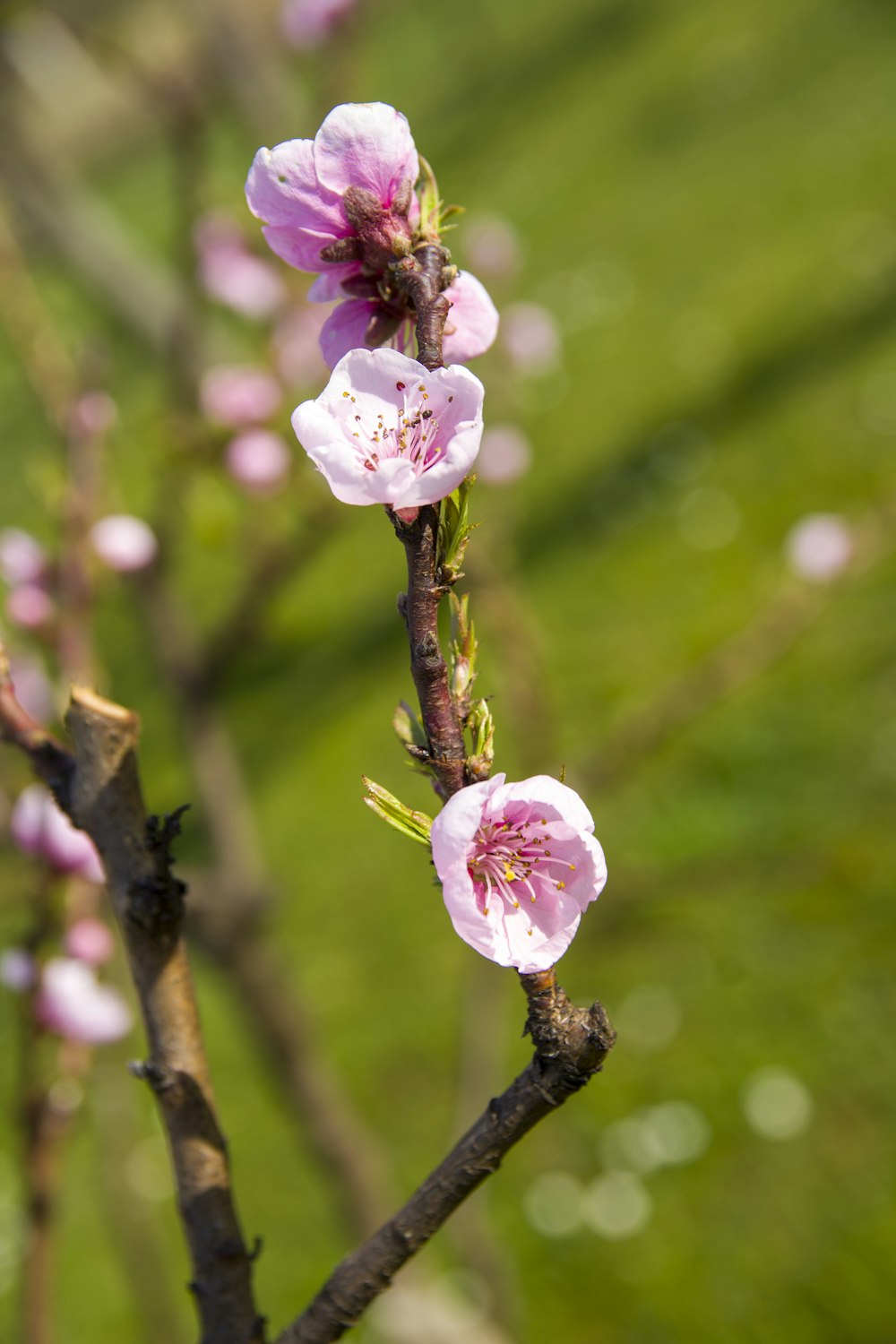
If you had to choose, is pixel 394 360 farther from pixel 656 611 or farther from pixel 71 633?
pixel 656 611

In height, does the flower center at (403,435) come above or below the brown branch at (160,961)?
above

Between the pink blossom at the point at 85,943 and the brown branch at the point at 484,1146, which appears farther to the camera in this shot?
the pink blossom at the point at 85,943

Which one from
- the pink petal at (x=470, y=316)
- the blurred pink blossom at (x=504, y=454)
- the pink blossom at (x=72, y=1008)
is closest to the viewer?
the pink petal at (x=470, y=316)

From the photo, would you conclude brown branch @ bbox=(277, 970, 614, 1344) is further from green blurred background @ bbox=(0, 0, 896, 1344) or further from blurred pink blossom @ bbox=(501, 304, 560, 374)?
blurred pink blossom @ bbox=(501, 304, 560, 374)

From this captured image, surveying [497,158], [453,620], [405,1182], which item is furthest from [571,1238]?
[497,158]

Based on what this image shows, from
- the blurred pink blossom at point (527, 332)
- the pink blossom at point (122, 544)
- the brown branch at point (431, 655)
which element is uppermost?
the blurred pink blossom at point (527, 332)

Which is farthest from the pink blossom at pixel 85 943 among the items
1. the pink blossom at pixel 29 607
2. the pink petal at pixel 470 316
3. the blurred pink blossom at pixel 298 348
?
the blurred pink blossom at pixel 298 348

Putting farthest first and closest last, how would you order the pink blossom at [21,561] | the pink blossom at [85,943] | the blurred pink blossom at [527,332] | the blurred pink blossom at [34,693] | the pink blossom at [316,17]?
1. the blurred pink blossom at [527,332]
2. the pink blossom at [316,17]
3. the blurred pink blossom at [34,693]
4. the pink blossom at [21,561]
5. the pink blossom at [85,943]

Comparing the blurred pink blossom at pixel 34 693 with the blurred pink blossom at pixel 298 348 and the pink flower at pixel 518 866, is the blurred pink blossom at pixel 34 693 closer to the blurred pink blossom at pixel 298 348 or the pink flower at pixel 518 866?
the blurred pink blossom at pixel 298 348

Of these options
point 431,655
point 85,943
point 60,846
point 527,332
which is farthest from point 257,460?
point 527,332
